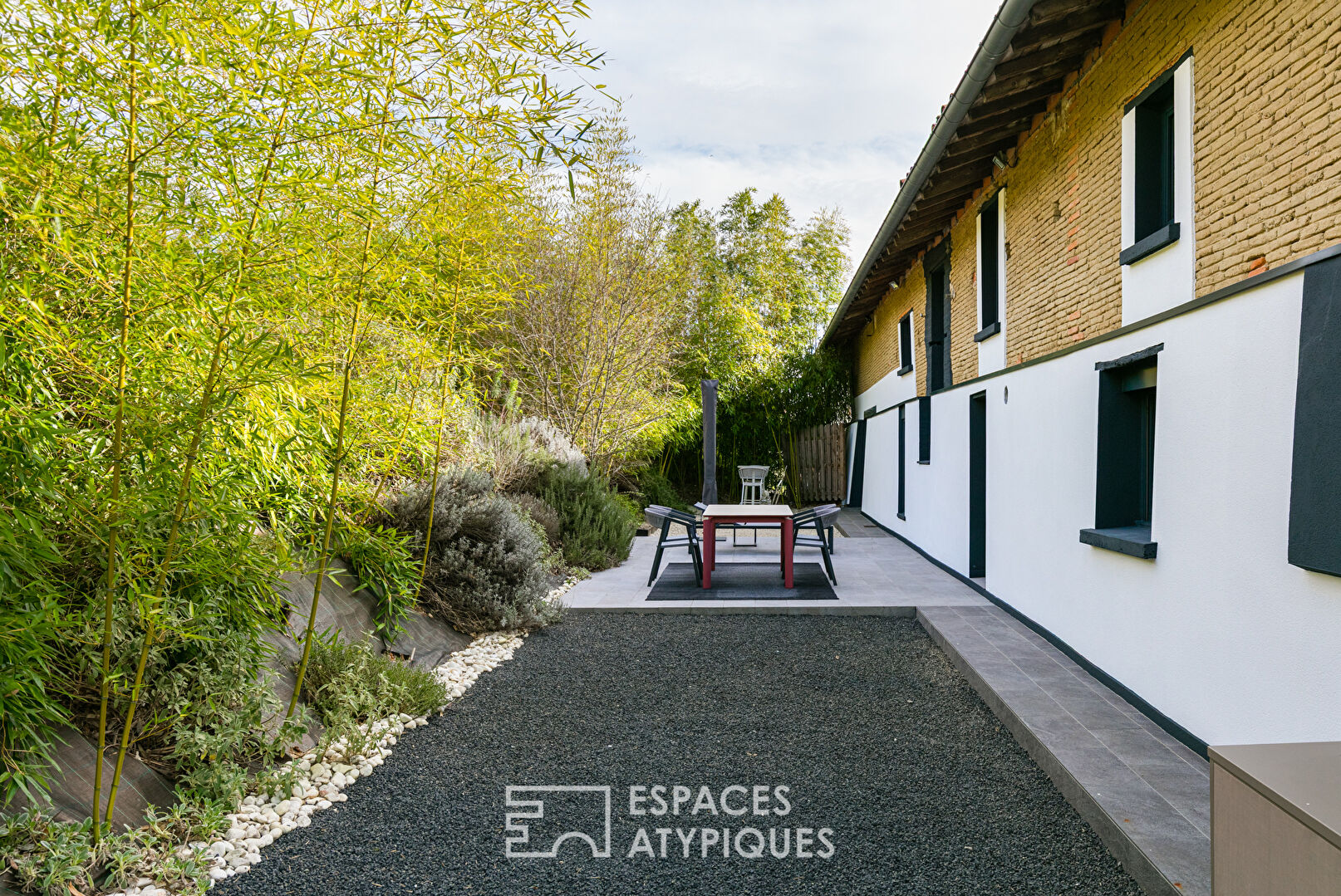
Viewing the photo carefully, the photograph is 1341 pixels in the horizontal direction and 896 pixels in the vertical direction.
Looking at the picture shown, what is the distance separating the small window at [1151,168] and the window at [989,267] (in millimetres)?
2138

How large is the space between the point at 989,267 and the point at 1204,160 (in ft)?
10.5

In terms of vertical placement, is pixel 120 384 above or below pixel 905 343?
below

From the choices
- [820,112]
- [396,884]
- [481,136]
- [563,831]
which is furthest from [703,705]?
[820,112]

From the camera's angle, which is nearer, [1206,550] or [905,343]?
[1206,550]

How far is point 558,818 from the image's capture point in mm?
2549

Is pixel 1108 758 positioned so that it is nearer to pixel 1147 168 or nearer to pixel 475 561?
pixel 1147 168

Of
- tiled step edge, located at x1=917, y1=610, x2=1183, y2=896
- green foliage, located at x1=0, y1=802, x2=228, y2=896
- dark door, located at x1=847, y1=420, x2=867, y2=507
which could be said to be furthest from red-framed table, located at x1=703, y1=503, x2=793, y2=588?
dark door, located at x1=847, y1=420, x2=867, y2=507

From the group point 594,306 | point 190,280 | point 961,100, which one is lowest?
point 190,280

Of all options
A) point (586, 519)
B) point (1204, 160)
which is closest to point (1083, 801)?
point (1204, 160)

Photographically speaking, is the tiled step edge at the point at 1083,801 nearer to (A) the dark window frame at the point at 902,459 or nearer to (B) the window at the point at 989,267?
(B) the window at the point at 989,267

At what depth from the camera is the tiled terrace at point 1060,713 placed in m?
2.19

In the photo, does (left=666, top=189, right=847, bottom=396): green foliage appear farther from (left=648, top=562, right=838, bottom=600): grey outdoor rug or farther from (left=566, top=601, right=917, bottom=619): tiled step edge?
(left=566, top=601, right=917, bottom=619): tiled step edge

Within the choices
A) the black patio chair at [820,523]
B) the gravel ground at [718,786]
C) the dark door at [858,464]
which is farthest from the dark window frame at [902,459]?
the gravel ground at [718,786]

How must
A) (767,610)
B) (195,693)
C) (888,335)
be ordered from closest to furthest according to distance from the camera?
(195,693) < (767,610) < (888,335)
